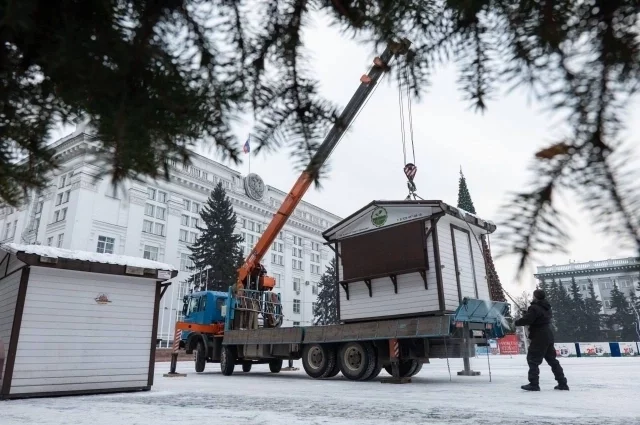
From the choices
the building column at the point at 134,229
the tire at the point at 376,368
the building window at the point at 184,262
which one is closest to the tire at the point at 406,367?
the tire at the point at 376,368

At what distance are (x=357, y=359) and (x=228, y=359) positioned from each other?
15.4ft

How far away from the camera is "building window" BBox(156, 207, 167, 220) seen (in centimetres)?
4009

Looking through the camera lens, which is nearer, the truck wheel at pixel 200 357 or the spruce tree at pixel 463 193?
the spruce tree at pixel 463 193

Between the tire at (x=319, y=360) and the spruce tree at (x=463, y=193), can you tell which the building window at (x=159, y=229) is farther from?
the tire at (x=319, y=360)

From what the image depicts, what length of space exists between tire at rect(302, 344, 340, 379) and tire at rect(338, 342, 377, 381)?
34cm

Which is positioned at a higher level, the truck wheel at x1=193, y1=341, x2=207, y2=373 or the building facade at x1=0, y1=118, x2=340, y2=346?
the building facade at x1=0, y1=118, x2=340, y2=346

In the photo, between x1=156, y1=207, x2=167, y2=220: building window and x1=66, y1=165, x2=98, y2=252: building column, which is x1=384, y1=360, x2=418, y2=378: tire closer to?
x1=66, y1=165, x2=98, y2=252: building column

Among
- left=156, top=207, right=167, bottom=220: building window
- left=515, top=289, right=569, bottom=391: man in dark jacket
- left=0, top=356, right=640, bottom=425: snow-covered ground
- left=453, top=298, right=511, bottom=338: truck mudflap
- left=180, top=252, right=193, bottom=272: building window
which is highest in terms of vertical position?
left=156, top=207, right=167, bottom=220: building window

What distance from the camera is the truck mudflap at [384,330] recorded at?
31.4 feet

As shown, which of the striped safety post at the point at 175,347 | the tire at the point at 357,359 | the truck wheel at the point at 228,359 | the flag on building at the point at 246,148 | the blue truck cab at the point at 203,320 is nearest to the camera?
the flag on building at the point at 246,148

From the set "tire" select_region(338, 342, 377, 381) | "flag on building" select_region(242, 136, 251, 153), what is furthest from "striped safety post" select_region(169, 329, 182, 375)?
"flag on building" select_region(242, 136, 251, 153)

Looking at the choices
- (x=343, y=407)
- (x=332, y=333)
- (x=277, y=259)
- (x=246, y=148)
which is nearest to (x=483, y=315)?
(x=332, y=333)

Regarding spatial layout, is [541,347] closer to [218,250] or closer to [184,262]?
[218,250]

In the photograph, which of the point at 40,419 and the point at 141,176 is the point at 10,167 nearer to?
the point at 141,176
